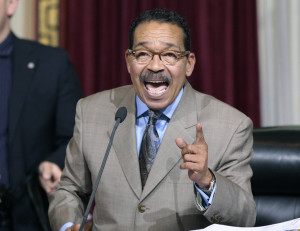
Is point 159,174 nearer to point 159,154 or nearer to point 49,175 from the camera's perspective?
point 159,154

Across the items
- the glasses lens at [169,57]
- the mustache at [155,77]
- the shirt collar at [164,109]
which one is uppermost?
the glasses lens at [169,57]

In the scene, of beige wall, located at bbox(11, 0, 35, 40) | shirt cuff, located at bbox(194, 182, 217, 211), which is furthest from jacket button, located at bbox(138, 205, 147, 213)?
beige wall, located at bbox(11, 0, 35, 40)

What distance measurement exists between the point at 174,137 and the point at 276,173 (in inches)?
18.2

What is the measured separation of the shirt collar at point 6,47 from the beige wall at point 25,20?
829mm

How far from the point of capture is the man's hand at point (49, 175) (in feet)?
7.79

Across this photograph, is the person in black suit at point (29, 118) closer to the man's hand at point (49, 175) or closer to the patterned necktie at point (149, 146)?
the man's hand at point (49, 175)

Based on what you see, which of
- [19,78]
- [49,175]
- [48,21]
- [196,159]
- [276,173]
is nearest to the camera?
[196,159]

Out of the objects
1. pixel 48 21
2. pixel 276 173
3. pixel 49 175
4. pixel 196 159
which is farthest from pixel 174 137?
pixel 48 21

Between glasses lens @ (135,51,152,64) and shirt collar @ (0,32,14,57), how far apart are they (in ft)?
3.23

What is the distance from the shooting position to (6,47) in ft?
9.00

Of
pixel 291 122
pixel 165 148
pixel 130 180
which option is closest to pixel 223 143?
pixel 165 148

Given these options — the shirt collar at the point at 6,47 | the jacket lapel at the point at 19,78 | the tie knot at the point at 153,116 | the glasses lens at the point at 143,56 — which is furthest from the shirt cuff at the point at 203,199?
the shirt collar at the point at 6,47

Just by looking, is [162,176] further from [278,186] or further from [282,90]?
[282,90]

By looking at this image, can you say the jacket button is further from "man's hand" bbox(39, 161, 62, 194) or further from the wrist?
"man's hand" bbox(39, 161, 62, 194)
